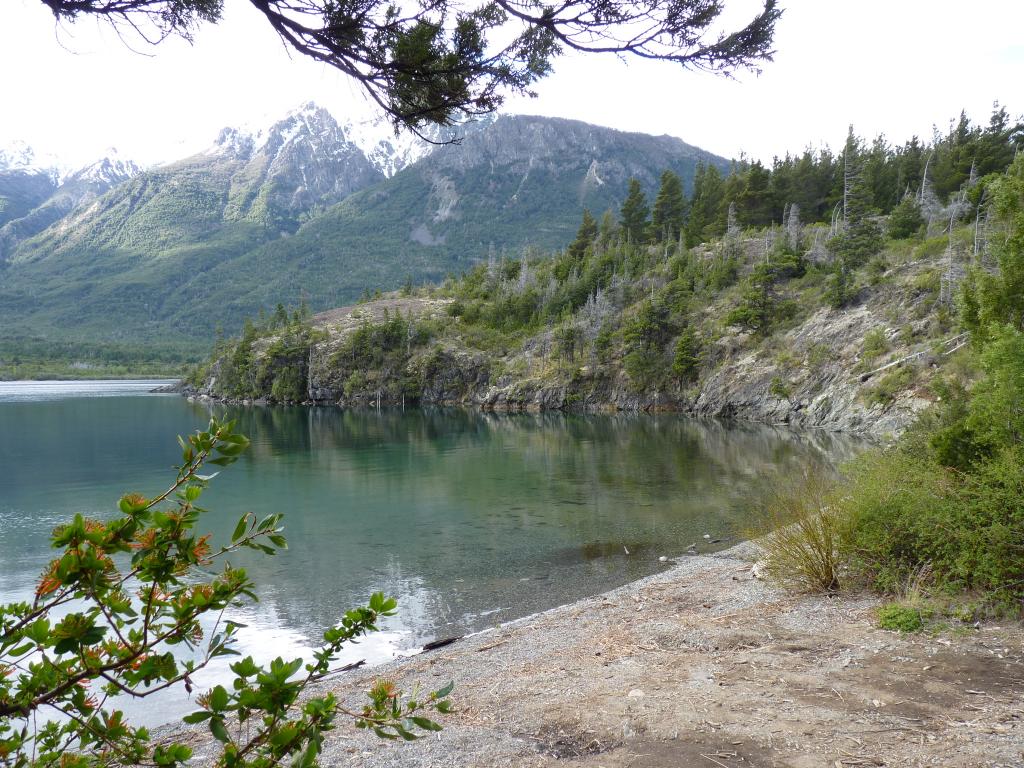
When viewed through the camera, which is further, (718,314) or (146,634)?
(718,314)

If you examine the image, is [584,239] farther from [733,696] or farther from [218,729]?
[218,729]

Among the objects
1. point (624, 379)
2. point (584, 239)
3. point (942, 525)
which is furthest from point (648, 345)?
point (942, 525)

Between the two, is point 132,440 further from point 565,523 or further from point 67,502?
point 565,523

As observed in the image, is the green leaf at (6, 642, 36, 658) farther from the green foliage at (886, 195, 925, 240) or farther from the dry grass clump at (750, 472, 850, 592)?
the green foliage at (886, 195, 925, 240)

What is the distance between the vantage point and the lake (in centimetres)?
1329

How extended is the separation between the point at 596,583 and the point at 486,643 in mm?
4629

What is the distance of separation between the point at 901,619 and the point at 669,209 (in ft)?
306

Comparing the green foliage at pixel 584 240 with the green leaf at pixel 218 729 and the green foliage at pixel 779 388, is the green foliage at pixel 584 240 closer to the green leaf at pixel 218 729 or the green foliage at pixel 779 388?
the green foliage at pixel 779 388

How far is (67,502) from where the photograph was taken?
78.9ft

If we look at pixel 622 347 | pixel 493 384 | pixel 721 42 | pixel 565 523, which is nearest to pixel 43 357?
pixel 493 384

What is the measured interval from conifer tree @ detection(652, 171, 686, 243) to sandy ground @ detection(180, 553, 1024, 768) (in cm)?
9041

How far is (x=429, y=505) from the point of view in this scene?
23391 mm

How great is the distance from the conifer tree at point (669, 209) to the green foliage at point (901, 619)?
90.5 metres

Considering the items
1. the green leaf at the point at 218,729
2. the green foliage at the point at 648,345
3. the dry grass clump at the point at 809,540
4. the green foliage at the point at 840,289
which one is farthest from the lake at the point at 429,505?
the green foliage at the point at 648,345
